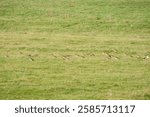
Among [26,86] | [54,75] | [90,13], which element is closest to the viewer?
[26,86]

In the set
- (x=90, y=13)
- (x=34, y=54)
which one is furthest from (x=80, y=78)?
(x=90, y=13)

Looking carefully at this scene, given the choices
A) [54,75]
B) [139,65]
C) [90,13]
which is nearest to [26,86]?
[54,75]

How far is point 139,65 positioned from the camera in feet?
62.3

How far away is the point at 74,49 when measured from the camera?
22.1 metres

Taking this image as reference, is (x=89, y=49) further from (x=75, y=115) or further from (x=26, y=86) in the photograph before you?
(x=75, y=115)

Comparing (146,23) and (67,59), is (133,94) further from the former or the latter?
(146,23)

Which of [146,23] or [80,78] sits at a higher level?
[146,23]

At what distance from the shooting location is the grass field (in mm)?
15781

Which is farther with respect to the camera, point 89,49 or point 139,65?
point 89,49

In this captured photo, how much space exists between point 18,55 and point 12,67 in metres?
2.39

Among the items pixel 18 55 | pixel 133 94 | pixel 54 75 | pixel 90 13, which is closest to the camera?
pixel 133 94

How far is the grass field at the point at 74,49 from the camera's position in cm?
1578

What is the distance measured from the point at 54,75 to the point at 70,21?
12.3m

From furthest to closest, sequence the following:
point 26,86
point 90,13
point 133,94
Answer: point 90,13 → point 26,86 → point 133,94
